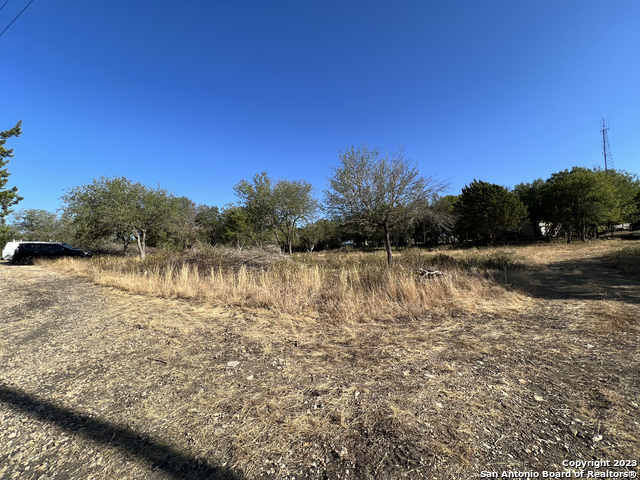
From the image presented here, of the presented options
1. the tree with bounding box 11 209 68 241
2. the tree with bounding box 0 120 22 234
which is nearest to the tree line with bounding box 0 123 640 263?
the tree with bounding box 0 120 22 234

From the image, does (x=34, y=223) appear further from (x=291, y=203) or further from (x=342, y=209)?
(x=342, y=209)

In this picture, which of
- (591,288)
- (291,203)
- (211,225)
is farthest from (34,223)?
(591,288)

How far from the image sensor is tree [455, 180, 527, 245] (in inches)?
1094

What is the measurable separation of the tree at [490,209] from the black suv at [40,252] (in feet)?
121

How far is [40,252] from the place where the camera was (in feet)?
65.4

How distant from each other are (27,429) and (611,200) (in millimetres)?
38406

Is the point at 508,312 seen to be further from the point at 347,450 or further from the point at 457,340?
the point at 347,450

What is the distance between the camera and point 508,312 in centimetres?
467

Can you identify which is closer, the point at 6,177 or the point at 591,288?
the point at 591,288

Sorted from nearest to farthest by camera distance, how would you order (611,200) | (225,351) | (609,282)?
(225,351)
(609,282)
(611,200)

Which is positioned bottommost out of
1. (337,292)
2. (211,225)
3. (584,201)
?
(337,292)

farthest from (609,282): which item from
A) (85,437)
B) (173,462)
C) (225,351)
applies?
(85,437)

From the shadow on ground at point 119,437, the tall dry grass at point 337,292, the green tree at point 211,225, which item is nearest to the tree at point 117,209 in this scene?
the green tree at point 211,225

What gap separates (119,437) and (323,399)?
1603 millimetres
